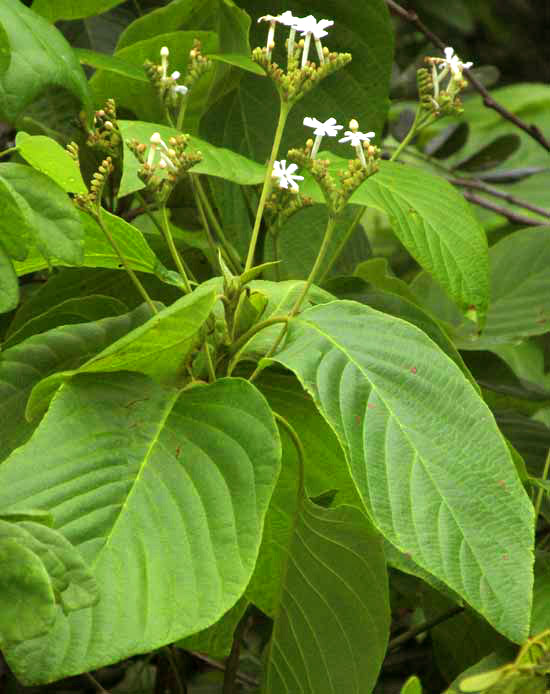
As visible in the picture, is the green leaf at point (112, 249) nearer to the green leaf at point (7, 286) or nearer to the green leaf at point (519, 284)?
the green leaf at point (7, 286)

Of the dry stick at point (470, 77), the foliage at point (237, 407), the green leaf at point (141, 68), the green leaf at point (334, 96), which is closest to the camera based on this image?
the foliage at point (237, 407)

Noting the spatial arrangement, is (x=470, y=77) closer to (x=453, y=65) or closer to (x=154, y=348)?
(x=453, y=65)

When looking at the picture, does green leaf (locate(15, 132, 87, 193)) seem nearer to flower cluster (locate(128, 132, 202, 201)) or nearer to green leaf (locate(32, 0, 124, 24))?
flower cluster (locate(128, 132, 202, 201))

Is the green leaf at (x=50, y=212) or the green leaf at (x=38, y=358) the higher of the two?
the green leaf at (x=50, y=212)

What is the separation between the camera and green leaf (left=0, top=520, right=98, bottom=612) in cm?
46

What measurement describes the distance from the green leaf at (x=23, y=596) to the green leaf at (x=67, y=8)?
603mm

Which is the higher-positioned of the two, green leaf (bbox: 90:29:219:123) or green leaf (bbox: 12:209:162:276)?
green leaf (bbox: 90:29:219:123)

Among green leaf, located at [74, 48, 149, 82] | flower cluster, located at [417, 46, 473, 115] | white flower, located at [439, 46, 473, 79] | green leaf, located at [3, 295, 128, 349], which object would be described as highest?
white flower, located at [439, 46, 473, 79]

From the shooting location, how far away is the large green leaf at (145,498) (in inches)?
20.0

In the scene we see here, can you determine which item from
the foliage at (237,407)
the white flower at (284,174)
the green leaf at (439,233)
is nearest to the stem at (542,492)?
the foliage at (237,407)

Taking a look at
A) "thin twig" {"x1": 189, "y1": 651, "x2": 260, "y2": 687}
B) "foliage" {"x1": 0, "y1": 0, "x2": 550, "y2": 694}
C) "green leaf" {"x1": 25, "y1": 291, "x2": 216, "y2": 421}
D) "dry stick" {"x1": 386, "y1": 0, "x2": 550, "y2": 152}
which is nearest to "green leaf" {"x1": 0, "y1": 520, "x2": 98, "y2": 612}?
"foliage" {"x1": 0, "y1": 0, "x2": 550, "y2": 694}

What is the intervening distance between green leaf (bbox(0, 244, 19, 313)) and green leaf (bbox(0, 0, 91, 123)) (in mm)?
118

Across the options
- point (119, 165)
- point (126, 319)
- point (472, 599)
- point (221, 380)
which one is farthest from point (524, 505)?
point (119, 165)

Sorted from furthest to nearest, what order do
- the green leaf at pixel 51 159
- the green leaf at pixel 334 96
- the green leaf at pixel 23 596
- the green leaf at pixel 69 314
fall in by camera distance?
the green leaf at pixel 334 96 < the green leaf at pixel 69 314 < the green leaf at pixel 51 159 < the green leaf at pixel 23 596
